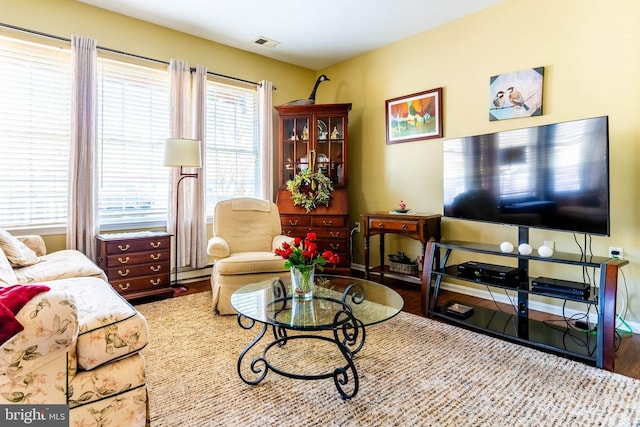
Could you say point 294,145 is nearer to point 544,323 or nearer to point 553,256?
point 553,256

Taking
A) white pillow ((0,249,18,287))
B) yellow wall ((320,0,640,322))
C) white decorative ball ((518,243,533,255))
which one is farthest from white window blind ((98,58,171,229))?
white decorative ball ((518,243,533,255))

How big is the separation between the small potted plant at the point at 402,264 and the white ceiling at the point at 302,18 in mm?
2450

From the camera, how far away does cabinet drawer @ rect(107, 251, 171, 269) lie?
3.15 metres

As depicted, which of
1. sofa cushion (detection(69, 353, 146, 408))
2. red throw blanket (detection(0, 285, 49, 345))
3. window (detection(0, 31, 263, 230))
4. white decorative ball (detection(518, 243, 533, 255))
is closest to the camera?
red throw blanket (detection(0, 285, 49, 345))

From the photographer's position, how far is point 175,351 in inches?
89.4

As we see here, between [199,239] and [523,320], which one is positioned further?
[199,239]

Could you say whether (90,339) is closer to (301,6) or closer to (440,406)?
(440,406)

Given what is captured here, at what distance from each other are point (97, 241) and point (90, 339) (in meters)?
2.25

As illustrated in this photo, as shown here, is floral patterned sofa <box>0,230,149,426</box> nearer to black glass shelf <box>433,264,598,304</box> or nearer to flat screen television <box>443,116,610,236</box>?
black glass shelf <box>433,264,598,304</box>

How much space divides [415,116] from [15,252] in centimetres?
376

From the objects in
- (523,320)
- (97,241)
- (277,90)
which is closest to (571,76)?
(523,320)

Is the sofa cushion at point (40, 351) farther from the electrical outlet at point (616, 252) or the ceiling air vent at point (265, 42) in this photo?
the ceiling air vent at point (265, 42)

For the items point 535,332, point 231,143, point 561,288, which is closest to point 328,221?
point 231,143

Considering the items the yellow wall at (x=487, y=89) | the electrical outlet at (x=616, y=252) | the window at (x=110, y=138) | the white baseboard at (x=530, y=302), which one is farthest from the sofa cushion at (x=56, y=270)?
the electrical outlet at (x=616, y=252)
